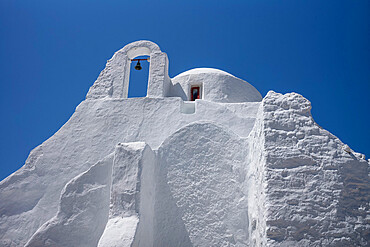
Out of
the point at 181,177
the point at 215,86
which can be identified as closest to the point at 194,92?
the point at 215,86

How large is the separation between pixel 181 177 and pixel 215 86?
420 centimetres

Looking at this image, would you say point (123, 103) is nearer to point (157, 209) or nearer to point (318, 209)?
point (157, 209)

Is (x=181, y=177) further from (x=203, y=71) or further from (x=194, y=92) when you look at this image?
(x=203, y=71)

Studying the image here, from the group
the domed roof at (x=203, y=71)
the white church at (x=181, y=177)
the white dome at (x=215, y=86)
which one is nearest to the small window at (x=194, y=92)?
the white dome at (x=215, y=86)

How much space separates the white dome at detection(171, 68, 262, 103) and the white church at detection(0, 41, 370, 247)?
0.16 feet

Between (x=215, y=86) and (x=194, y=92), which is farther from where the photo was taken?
(x=194, y=92)

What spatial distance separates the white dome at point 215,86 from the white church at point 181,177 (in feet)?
0.16

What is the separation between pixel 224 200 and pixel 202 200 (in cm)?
40

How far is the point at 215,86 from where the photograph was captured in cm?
986

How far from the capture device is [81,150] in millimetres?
7633

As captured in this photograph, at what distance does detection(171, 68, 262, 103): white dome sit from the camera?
384 inches

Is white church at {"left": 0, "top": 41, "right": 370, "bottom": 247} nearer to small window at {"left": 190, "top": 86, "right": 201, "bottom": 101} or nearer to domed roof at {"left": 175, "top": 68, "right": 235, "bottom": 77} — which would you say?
small window at {"left": 190, "top": 86, "right": 201, "bottom": 101}

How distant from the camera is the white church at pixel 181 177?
13.9ft

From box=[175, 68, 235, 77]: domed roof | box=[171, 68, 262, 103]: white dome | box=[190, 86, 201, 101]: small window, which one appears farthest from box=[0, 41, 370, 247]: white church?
box=[175, 68, 235, 77]: domed roof
